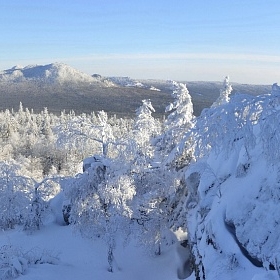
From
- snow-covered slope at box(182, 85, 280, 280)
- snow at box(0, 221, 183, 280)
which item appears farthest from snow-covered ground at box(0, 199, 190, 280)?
snow-covered slope at box(182, 85, 280, 280)

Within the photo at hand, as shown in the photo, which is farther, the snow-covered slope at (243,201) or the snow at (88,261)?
the snow at (88,261)

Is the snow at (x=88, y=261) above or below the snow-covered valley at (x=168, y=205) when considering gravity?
below

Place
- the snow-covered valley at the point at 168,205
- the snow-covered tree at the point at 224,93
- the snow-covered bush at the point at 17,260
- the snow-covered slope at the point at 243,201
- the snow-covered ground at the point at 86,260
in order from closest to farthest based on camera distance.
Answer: the snow-covered slope at the point at 243,201, the snow-covered valley at the point at 168,205, the snow-covered bush at the point at 17,260, the snow-covered ground at the point at 86,260, the snow-covered tree at the point at 224,93

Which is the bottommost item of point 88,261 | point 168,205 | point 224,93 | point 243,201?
point 88,261

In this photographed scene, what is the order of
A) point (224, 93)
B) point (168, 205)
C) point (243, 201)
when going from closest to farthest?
point (243, 201) → point (168, 205) → point (224, 93)

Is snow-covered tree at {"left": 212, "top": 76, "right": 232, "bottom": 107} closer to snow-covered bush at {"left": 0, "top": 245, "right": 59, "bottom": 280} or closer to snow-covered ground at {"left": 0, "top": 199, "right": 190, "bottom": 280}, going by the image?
snow-covered ground at {"left": 0, "top": 199, "right": 190, "bottom": 280}

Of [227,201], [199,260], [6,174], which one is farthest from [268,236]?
[6,174]

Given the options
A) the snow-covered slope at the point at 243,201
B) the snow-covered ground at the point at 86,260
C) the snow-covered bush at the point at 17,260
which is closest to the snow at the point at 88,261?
the snow-covered ground at the point at 86,260

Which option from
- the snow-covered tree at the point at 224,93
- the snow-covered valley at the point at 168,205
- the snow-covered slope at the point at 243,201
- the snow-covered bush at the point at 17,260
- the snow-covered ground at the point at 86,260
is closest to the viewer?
the snow-covered slope at the point at 243,201

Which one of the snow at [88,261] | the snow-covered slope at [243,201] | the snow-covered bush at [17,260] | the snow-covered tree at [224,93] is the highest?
the snow-covered tree at [224,93]

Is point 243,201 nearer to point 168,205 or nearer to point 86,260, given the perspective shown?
point 168,205

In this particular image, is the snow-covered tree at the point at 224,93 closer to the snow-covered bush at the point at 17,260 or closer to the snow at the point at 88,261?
the snow at the point at 88,261

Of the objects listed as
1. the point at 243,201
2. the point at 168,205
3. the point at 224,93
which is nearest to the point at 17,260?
the point at 168,205
